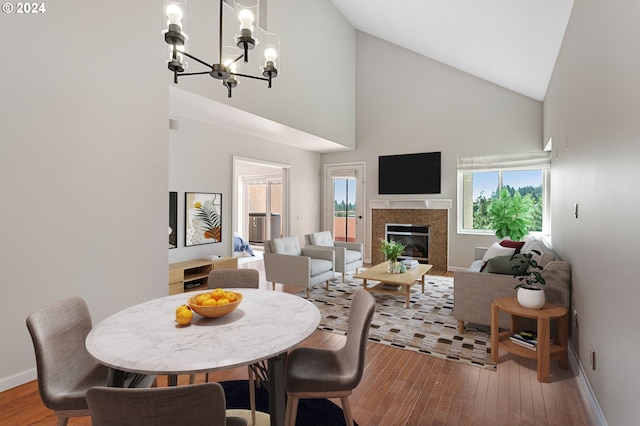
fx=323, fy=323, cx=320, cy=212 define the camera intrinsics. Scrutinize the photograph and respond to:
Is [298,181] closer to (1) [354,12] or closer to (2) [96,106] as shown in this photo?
(1) [354,12]

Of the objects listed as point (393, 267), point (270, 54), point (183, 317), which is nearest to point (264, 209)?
point (393, 267)

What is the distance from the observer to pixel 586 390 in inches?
84.9

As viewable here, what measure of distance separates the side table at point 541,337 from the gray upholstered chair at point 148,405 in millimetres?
2402

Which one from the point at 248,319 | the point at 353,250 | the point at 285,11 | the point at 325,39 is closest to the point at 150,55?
the point at 285,11

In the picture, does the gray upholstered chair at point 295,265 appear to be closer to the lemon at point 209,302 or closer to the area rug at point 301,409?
the area rug at point 301,409

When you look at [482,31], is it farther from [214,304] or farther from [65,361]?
[65,361]

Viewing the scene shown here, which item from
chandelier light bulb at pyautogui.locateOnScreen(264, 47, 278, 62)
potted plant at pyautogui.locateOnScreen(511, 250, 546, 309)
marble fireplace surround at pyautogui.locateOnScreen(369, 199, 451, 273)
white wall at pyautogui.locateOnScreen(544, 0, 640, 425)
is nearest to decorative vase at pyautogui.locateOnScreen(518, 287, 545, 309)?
potted plant at pyautogui.locateOnScreen(511, 250, 546, 309)

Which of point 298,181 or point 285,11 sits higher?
point 285,11

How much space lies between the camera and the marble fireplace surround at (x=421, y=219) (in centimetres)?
624

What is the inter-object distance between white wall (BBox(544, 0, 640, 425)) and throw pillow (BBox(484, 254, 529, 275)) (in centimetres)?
36

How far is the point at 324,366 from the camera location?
1.67 m

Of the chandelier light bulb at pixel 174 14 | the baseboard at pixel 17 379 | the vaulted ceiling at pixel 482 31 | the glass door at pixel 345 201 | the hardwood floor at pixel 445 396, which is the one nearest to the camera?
the chandelier light bulb at pixel 174 14

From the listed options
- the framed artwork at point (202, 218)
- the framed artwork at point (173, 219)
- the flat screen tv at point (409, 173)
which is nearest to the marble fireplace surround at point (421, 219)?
the flat screen tv at point (409, 173)

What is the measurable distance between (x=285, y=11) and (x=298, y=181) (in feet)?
10.6
